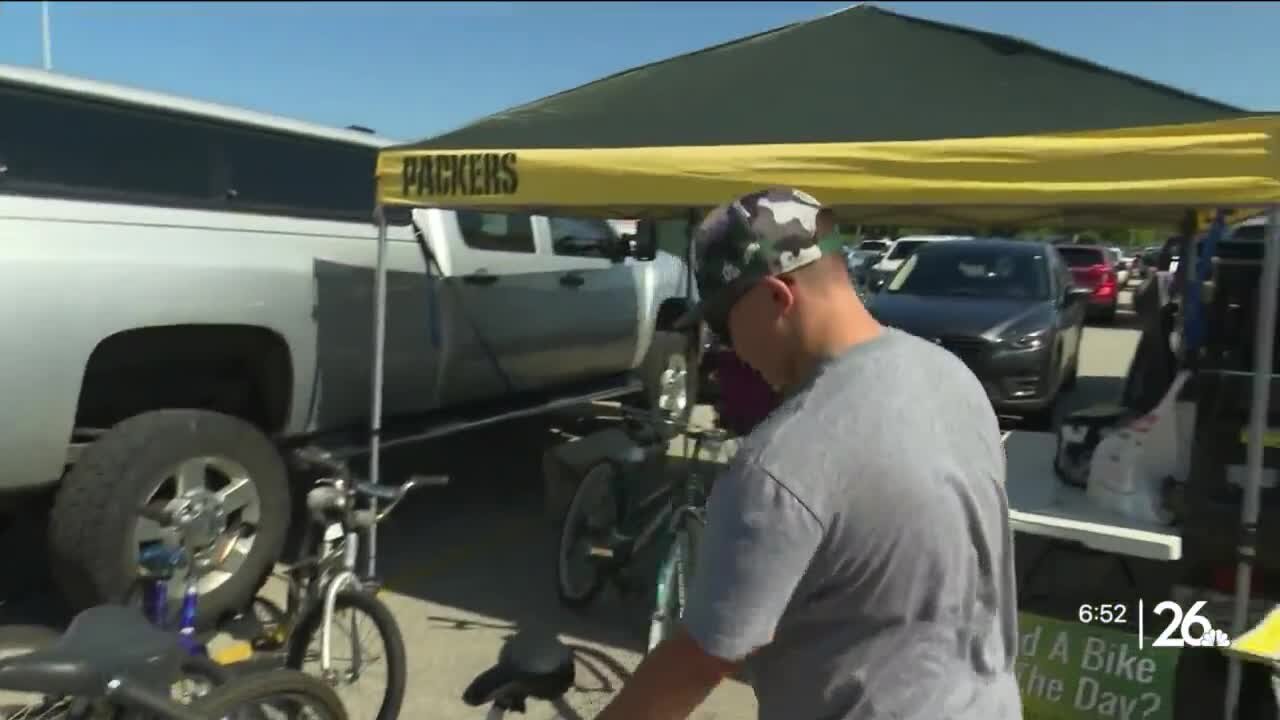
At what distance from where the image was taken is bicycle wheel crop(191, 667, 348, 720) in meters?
2.46

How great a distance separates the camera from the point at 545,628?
15.1 feet

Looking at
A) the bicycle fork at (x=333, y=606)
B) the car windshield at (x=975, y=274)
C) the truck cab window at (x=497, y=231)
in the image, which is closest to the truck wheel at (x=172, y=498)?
the bicycle fork at (x=333, y=606)

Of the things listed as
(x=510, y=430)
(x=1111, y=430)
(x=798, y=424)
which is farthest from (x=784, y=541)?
(x=510, y=430)

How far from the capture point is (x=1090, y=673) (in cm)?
336

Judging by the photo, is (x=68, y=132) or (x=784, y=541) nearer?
(x=784, y=541)

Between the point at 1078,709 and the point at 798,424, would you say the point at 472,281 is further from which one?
the point at 798,424

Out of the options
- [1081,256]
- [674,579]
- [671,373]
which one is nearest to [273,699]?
[674,579]

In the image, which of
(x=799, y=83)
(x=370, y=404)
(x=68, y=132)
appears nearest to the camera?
(x=68, y=132)

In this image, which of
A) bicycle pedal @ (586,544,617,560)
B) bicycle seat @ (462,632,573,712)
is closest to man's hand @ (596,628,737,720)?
bicycle seat @ (462,632,573,712)

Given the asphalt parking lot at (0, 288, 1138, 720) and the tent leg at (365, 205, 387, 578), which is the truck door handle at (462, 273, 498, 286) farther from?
the asphalt parking lot at (0, 288, 1138, 720)

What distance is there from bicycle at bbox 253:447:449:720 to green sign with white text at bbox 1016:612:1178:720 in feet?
6.93

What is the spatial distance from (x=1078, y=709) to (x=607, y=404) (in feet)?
21.5

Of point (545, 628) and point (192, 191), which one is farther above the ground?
point (192, 191)

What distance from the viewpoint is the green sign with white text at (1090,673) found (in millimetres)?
3252
